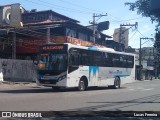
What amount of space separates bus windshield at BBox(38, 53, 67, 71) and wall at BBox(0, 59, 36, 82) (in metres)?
11.4

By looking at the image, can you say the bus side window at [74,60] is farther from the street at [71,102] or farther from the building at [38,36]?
the building at [38,36]

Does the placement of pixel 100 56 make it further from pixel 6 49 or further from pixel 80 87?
pixel 6 49

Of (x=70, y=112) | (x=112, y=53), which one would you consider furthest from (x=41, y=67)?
(x=70, y=112)

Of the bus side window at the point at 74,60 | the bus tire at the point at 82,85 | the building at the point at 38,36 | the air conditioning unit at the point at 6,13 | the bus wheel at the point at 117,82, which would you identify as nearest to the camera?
the bus side window at the point at 74,60

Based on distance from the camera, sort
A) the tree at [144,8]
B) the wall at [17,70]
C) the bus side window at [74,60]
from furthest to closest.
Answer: the wall at [17,70]
the bus side window at [74,60]
the tree at [144,8]

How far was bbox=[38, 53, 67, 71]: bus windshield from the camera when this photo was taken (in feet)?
73.3

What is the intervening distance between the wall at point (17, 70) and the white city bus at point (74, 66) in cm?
999

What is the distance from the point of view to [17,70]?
116 feet

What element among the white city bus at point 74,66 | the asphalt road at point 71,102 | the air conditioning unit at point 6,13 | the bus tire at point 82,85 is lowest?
the asphalt road at point 71,102

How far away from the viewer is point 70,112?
1246 centimetres

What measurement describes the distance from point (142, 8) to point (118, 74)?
20014mm

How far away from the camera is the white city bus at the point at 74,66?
22312 mm

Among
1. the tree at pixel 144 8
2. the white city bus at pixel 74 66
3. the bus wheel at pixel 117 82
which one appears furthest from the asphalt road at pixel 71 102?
the bus wheel at pixel 117 82

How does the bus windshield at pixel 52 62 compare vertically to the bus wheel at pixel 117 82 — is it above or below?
above
